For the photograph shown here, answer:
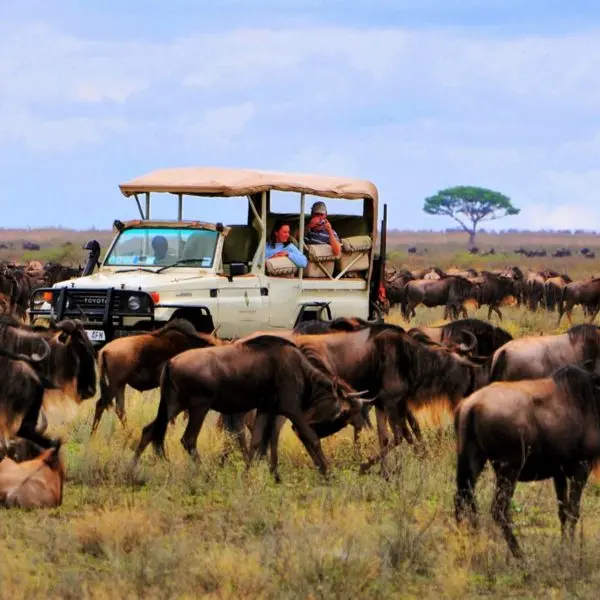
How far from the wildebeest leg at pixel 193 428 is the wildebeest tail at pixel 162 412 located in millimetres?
183

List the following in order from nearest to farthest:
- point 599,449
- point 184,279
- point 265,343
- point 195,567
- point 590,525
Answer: point 195,567, point 599,449, point 590,525, point 265,343, point 184,279

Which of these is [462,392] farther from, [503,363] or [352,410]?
[352,410]

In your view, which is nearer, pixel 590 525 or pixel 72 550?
pixel 72 550

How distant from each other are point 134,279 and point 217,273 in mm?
906

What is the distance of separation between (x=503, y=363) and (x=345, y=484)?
2.15 meters

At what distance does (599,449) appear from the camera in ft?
25.9

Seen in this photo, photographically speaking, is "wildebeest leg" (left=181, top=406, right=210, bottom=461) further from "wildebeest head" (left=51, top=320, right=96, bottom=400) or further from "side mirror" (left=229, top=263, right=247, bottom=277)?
"side mirror" (left=229, top=263, right=247, bottom=277)

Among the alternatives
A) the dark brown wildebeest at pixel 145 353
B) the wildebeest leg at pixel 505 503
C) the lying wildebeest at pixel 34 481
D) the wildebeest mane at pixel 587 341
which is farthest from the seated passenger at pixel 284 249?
the wildebeest leg at pixel 505 503

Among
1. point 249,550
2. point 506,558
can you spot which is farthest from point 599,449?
point 249,550

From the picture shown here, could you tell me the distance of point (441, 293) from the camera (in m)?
32.6

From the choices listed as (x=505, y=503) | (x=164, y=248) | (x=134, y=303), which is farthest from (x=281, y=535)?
(x=164, y=248)

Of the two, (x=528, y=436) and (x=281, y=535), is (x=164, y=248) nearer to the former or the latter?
(x=281, y=535)

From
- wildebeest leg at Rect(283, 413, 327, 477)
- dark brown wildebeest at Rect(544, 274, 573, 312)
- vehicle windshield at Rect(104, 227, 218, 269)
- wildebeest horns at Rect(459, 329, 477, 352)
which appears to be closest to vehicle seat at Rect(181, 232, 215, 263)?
vehicle windshield at Rect(104, 227, 218, 269)

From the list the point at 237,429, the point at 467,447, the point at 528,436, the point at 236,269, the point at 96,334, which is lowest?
the point at 237,429
